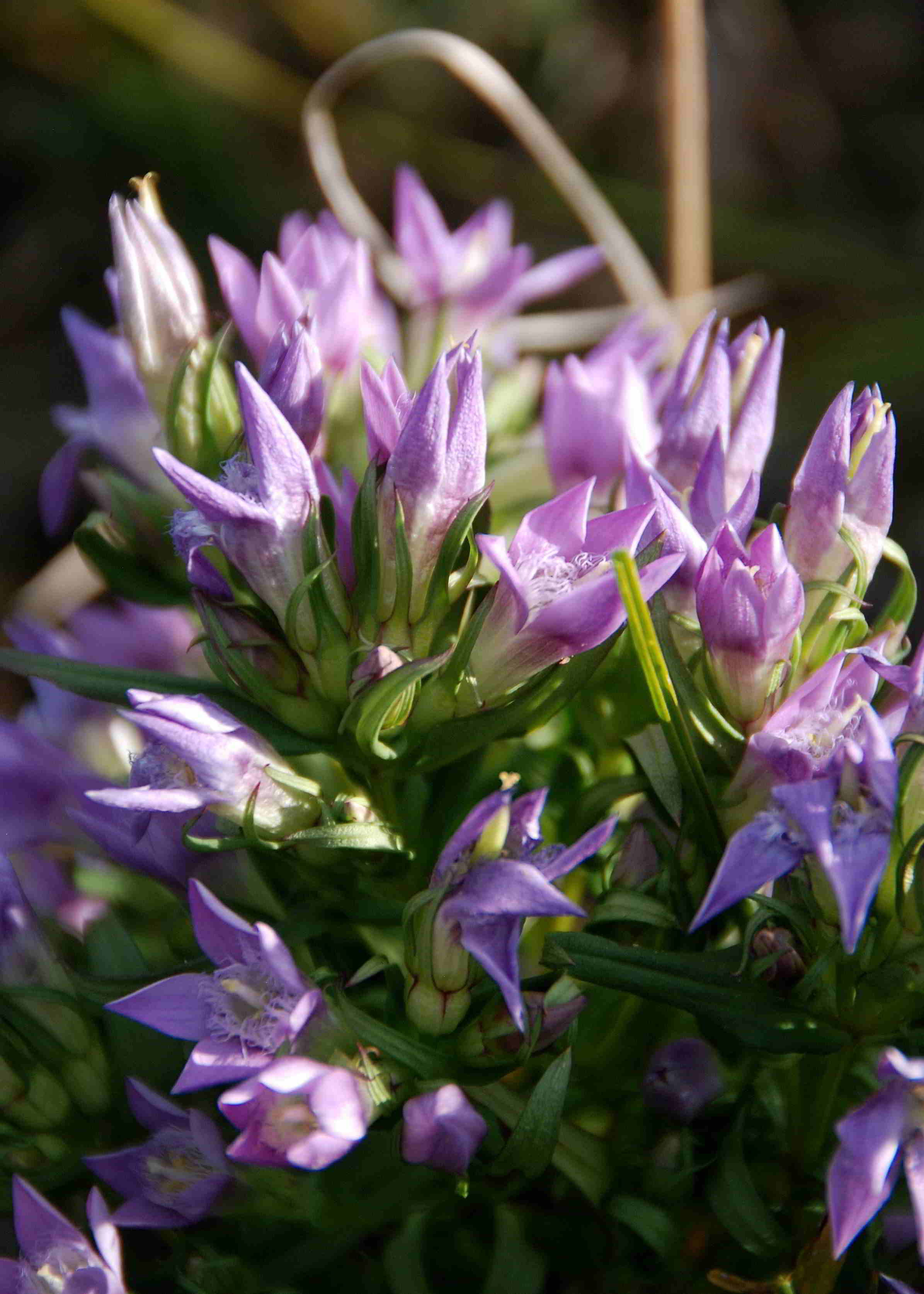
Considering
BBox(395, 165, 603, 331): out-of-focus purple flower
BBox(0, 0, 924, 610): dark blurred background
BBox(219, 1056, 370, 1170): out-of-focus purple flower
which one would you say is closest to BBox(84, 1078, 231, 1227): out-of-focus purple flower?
BBox(219, 1056, 370, 1170): out-of-focus purple flower

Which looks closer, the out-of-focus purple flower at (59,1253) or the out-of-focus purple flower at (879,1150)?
the out-of-focus purple flower at (879,1150)

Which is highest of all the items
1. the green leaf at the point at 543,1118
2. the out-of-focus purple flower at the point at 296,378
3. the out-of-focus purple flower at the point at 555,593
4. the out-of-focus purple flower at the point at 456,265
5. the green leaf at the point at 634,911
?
the out-of-focus purple flower at the point at 296,378

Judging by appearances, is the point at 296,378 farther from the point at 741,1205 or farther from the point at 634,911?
the point at 741,1205

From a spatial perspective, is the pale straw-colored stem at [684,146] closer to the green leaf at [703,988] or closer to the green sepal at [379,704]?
the green sepal at [379,704]

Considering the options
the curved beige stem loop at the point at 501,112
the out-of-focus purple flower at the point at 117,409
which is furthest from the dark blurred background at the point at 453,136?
the out-of-focus purple flower at the point at 117,409

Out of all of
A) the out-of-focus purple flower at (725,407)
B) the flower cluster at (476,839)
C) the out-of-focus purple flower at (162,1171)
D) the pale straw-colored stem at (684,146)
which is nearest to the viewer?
the flower cluster at (476,839)

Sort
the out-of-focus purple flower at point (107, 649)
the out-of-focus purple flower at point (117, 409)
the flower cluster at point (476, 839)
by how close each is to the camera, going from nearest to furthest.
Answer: the flower cluster at point (476, 839), the out-of-focus purple flower at point (117, 409), the out-of-focus purple flower at point (107, 649)

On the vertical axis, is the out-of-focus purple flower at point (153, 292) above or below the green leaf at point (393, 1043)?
above
